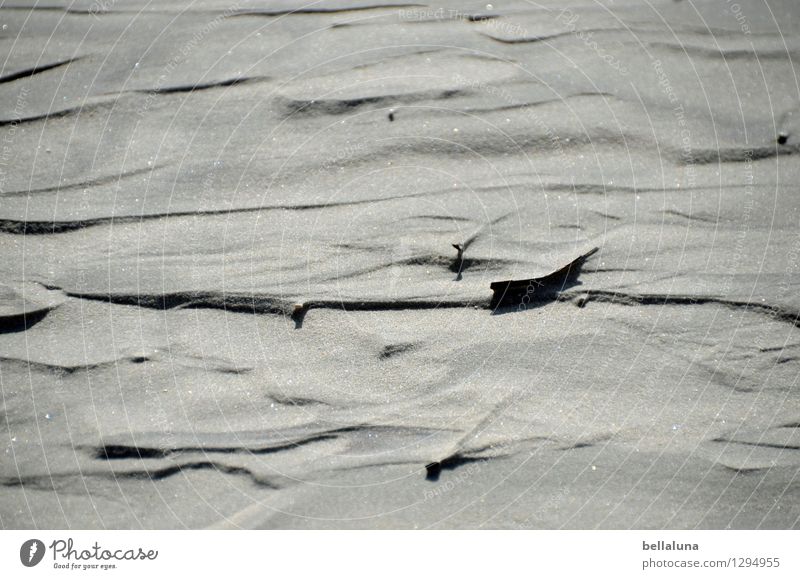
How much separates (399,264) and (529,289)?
16.1 inches

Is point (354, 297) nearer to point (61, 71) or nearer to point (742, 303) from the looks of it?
point (742, 303)

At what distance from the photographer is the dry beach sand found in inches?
87.8

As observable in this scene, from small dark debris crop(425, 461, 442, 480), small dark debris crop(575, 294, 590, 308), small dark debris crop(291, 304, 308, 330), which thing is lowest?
small dark debris crop(425, 461, 442, 480)

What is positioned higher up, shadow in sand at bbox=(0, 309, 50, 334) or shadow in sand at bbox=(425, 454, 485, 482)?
shadow in sand at bbox=(0, 309, 50, 334)

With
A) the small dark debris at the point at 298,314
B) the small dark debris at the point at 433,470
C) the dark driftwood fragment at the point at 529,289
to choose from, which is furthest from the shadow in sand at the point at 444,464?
the small dark debris at the point at 298,314

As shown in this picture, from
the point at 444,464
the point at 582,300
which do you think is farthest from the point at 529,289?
the point at 444,464

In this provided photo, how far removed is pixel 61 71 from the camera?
2822 mm

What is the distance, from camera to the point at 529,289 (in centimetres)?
244

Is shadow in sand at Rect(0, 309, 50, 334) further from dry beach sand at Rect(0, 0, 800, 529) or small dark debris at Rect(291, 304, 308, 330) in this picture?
small dark debris at Rect(291, 304, 308, 330)

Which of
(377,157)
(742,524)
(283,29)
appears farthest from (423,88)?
(742,524)

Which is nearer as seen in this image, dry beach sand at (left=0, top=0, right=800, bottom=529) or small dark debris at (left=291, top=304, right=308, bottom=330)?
dry beach sand at (left=0, top=0, right=800, bottom=529)

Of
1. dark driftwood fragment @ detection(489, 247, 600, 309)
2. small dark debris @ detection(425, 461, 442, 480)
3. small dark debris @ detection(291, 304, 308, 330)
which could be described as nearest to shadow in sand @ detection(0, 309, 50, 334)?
small dark debris @ detection(291, 304, 308, 330)

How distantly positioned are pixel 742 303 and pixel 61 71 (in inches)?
95.0

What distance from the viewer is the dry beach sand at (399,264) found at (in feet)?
7.32
